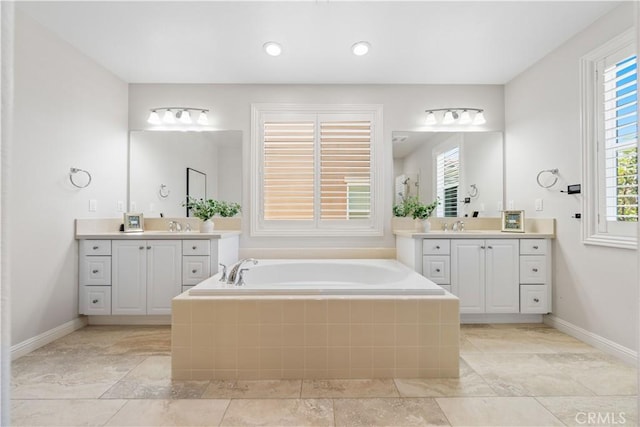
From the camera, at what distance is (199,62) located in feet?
9.88

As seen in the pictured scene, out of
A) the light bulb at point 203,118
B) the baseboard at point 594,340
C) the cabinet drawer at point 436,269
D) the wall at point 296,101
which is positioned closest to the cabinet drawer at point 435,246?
the cabinet drawer at point 436,269

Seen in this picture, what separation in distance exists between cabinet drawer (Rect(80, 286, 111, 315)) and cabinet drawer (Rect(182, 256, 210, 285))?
26.0 inches

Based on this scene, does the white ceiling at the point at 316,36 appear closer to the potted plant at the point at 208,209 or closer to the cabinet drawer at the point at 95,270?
the potted plant at the point at 208,209

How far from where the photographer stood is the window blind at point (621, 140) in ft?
7.32

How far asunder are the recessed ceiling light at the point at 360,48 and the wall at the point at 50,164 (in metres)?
2.31

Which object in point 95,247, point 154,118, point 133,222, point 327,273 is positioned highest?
point 154,118

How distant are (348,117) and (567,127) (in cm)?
190

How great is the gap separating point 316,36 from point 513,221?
246cm

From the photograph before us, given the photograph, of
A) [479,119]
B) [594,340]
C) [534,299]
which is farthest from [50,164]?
[594,340]

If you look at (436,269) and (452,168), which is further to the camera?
(452,168)

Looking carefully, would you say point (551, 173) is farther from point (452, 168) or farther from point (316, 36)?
point (316, 36)

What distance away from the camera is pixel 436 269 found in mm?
2949

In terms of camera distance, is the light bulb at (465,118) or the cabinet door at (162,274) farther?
the light bulb at (465,118)

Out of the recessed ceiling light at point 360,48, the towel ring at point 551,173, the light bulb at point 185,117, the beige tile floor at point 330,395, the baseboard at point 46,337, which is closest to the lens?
the beige tile floor at point 330,395
